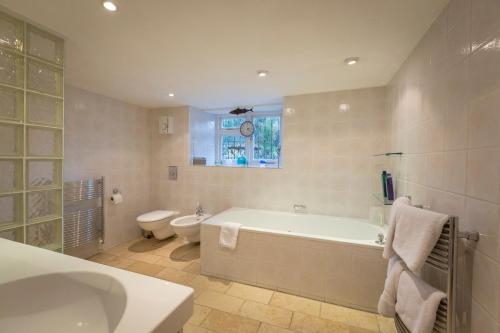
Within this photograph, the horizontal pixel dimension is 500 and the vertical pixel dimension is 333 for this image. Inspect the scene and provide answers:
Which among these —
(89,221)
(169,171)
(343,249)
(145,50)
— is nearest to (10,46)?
(145,50)

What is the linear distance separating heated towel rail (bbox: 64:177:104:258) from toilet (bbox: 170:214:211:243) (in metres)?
1.02

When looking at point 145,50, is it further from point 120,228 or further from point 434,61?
point 120,228

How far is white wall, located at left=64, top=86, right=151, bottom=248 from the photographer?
2662 millimetres

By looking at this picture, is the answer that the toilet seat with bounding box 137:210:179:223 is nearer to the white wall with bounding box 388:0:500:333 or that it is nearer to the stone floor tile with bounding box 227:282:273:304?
the stone floor tile with bounding box 227:282:273:304

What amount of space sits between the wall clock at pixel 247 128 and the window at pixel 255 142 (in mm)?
94

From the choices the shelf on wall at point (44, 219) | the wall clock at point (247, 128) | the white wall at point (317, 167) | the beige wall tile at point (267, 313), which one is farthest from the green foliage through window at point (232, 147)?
the shelf on wall at point (44, 219)

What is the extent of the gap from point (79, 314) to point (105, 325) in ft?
0.44

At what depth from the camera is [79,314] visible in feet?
2.40

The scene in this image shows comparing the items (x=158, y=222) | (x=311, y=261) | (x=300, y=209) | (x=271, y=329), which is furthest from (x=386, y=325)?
(x=158, y=222)

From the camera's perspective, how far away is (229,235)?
2361 millimetres

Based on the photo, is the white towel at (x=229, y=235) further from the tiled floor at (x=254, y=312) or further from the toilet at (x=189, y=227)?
the toilet at (x=189, y=227)

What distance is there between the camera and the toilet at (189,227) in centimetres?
287

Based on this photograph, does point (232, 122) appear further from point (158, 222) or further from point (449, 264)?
point (449, 264)

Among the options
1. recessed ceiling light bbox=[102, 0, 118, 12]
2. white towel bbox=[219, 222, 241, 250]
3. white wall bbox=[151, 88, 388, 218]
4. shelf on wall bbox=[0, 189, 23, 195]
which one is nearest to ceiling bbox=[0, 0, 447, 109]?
recessed ceiling light bbox=[102, 0, 118, 12]
